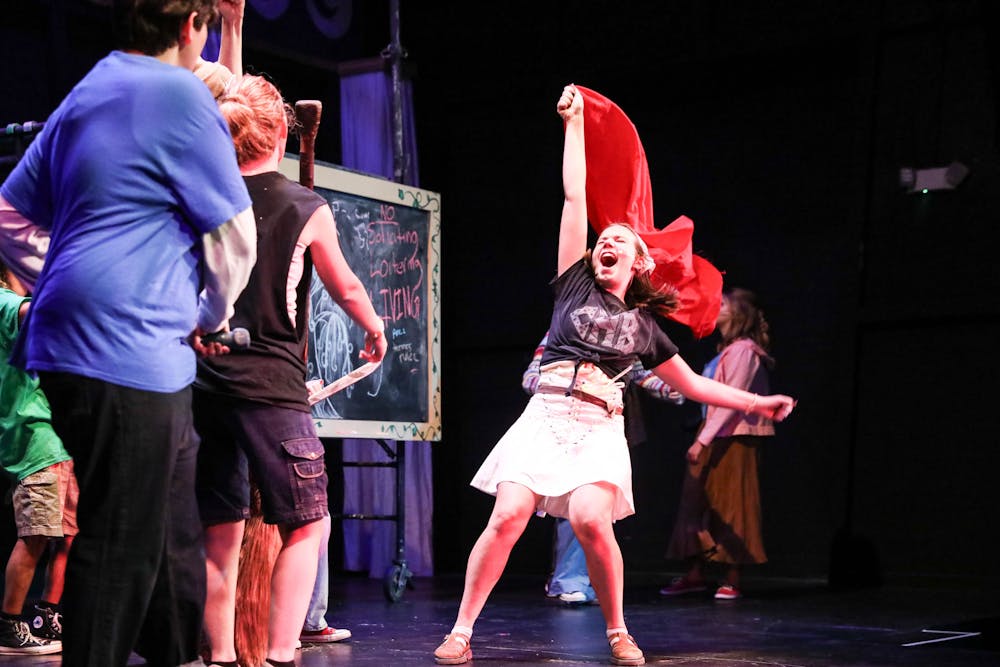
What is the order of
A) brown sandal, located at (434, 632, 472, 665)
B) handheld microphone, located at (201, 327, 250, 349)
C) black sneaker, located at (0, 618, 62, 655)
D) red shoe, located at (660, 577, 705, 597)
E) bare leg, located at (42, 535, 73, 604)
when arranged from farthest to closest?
red shoe, located at (660, 577, 705, 597)
bare leg, located at (42, 535, 73, 604)
black sneaker, located at (0, 618, 62, 655)
brown sandal, located at (434, 632, 472, 665)
handheld microphone, located at (201, 327, 250, 349)

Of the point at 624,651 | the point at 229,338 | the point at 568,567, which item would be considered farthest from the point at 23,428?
the point at 568,567

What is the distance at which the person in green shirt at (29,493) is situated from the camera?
407 centimetres

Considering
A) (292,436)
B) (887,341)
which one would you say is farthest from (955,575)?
(292,436)

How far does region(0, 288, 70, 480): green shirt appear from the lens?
415 cm

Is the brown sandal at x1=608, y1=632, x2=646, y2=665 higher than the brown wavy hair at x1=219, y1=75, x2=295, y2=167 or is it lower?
lower

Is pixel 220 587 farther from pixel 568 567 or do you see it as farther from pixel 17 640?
pixel 568 567

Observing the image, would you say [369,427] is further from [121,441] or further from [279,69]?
[121,441]

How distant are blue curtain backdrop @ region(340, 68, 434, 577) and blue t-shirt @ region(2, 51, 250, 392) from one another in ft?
18.9

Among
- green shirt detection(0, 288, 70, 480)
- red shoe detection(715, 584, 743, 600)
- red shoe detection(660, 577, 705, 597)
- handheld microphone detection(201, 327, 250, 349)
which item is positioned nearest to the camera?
handheld microphone detection(201, 327, 250, 349)

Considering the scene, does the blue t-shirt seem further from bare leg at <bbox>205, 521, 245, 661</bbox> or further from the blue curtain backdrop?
the blue curtain backdrop

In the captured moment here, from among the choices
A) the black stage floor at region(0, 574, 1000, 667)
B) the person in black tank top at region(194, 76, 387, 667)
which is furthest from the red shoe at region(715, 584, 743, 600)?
the person in black tank top at region(194, 76, 387, 667)

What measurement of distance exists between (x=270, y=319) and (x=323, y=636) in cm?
196

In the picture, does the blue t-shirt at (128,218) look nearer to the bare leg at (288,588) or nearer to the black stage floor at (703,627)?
the bare leg at (288,588)

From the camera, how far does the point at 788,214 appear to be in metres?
7.46
